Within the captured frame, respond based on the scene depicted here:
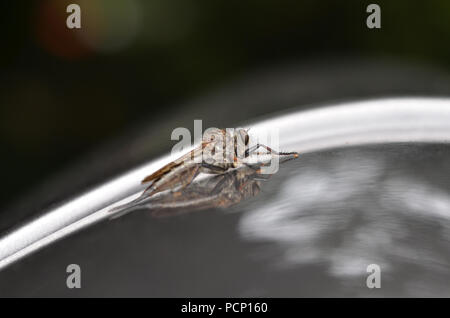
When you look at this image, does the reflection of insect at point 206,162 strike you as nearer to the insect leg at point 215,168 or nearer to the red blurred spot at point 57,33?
the insect leg at point 215,168

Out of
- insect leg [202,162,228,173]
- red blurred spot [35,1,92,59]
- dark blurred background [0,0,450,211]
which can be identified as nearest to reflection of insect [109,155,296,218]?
insect leg [202,162,228,173]

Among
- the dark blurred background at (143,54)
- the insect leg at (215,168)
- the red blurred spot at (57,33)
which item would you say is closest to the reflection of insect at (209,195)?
the insect leg at (215,168)

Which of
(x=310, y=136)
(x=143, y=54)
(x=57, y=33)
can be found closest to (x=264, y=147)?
(x=310, y=136)

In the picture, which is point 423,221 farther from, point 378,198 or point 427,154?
point 427,154

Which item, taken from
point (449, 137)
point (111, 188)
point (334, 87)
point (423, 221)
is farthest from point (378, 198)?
point (111, 188)

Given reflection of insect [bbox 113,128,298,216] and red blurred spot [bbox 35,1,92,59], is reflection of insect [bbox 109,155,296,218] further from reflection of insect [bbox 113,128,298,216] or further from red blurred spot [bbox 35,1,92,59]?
red blurred spot [bbox 35,1,92,59]

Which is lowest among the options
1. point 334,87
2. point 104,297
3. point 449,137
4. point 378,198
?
point 104,297
